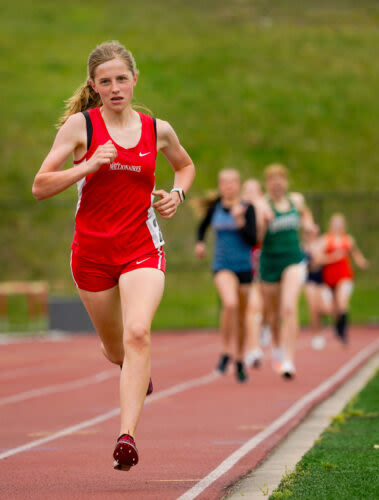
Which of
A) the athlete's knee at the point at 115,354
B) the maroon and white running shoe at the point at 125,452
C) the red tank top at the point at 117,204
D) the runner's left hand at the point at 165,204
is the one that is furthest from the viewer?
the athlete's knee at the point at 115,354

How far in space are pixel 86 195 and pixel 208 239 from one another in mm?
21578

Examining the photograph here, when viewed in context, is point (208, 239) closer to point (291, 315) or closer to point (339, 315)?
point (339, 315)

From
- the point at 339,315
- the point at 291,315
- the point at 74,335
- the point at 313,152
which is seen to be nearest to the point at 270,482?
the point at 291,315

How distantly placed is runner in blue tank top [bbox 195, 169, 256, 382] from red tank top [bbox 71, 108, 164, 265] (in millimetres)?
5994

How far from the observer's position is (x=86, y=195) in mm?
6164

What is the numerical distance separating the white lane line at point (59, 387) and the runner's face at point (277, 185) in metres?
3.01

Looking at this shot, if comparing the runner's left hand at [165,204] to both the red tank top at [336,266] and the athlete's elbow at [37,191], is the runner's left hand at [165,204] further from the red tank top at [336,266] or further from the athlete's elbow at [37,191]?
the red tank top at [336,266]

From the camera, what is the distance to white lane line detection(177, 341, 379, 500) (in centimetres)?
599

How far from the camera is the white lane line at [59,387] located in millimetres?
11617

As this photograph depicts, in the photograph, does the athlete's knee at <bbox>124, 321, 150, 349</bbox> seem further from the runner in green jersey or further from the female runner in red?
the runner in green jersey

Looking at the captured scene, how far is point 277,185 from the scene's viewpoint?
1214cm

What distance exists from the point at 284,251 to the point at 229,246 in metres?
0.62

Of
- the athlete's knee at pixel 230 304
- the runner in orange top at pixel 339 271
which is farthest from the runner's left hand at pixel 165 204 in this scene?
the runner in orange top at pixel 339 271

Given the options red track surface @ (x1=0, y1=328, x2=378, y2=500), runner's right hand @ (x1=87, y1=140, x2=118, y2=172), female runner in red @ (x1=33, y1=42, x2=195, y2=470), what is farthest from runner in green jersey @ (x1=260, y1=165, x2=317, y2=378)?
runner's right hand @ (x1=87, y1=140, x2=118, y2=172)
